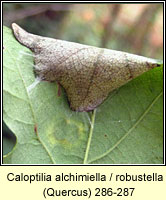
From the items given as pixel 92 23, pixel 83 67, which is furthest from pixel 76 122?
pixel 92 23

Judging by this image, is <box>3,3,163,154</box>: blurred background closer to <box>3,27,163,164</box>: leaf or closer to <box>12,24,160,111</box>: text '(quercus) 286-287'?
<box>3,27,163,164</box>: leaf

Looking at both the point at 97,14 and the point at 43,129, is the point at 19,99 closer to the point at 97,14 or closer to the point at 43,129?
the point at 43,129

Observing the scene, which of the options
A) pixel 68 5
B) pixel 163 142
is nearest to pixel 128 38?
pixel 68 5

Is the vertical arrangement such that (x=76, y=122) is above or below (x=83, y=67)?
below

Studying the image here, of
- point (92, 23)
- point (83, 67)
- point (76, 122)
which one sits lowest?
point (76, 122)

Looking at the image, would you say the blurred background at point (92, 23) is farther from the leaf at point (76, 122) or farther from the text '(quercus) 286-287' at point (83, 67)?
the text '(quercus) 286-287' at point (83, 67)

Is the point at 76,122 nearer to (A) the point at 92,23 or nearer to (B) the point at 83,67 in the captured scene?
(B) the point at 83,67
